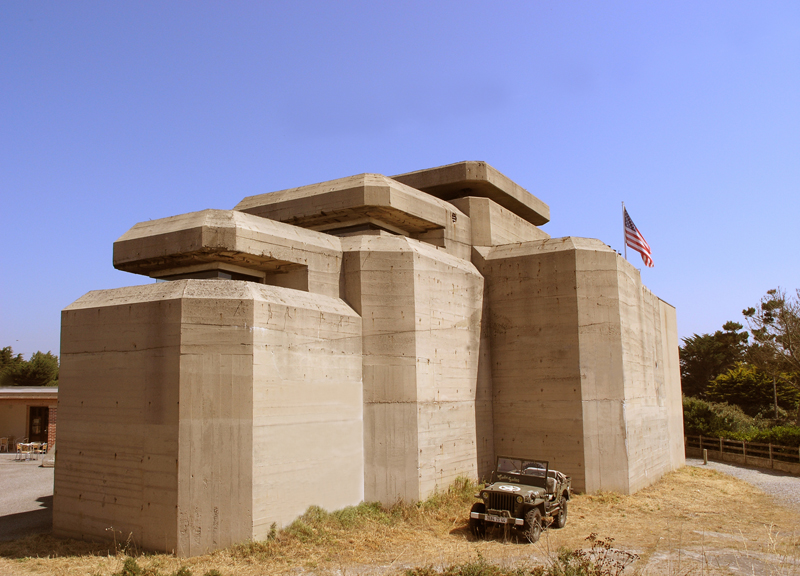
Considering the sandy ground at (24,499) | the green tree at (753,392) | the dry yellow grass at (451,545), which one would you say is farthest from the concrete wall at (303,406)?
the green tree at (753,392)

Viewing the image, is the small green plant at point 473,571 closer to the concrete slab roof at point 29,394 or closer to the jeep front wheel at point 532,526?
the jeep front wheel at point 532,526

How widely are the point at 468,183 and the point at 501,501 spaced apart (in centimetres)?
1124

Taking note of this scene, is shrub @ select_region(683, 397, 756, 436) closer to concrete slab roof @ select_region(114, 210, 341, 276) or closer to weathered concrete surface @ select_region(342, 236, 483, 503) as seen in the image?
weathered concrete surface @ select_region(342, 236, 483, 503)

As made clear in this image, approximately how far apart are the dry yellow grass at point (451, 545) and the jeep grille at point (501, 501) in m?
0.59

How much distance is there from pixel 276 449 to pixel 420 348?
461cm

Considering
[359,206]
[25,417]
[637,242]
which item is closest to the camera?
[359,206]

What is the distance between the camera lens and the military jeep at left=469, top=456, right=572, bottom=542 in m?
12.2

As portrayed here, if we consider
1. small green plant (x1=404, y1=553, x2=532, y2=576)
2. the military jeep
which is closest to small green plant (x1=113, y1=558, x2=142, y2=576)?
small green plant (x1=404, y1=553, x2=532, y2=576)

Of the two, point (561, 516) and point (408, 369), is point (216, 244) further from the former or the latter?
point (561, 516)

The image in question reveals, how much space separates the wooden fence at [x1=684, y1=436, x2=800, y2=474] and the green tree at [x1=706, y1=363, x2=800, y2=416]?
1765cm

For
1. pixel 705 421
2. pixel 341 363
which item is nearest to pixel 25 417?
pixel 341 363

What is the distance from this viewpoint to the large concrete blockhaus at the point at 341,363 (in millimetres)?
12094

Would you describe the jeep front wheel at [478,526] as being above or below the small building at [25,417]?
below

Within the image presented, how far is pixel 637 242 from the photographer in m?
22.2
